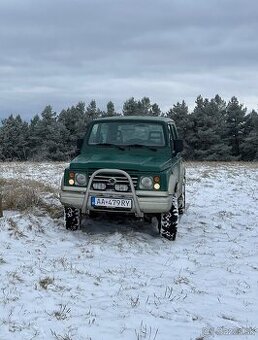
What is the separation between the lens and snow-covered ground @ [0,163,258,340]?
178 inches

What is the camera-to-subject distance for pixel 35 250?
6902 mm

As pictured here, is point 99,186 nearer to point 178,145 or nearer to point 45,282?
point 178,145

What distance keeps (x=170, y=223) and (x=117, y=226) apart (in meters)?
1.19

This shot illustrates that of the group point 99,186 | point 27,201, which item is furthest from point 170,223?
point 27,201

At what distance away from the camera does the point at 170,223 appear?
8.05 meters

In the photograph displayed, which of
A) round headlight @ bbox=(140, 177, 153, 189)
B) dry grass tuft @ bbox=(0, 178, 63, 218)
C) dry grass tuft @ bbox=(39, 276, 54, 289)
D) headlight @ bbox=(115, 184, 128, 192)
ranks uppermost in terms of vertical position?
round headlight @ bbox=(140, 177, 153, 189)

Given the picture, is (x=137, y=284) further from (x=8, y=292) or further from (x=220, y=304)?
(x=8, y=292)

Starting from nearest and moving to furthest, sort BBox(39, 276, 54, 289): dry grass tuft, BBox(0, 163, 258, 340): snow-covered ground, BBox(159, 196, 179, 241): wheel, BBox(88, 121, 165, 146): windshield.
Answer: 1. BBox(0, 163, 258, 340): snow-covered ground
2. BBox(39, 276, 54, 289): dry grass tuft
3. BBox(159, 196, 179, 241): wheel
4. BBox(88, 121, 165, 146): windshield

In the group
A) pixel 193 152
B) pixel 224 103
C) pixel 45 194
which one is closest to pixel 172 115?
pixel 193 152

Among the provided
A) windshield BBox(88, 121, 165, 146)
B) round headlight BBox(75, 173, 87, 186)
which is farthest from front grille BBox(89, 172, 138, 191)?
windshield BBox(88, 121, 165, 146)

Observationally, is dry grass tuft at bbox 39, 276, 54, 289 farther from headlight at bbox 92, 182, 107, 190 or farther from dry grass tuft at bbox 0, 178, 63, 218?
dry grass tuft at bbox 0, 178, 63, 218

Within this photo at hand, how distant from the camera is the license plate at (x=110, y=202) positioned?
25.1ft

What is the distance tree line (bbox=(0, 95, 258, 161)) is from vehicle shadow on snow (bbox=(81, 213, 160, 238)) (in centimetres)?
4723

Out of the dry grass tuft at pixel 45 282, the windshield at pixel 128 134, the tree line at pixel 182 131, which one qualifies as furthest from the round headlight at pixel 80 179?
the tree line at pixel 182 131
